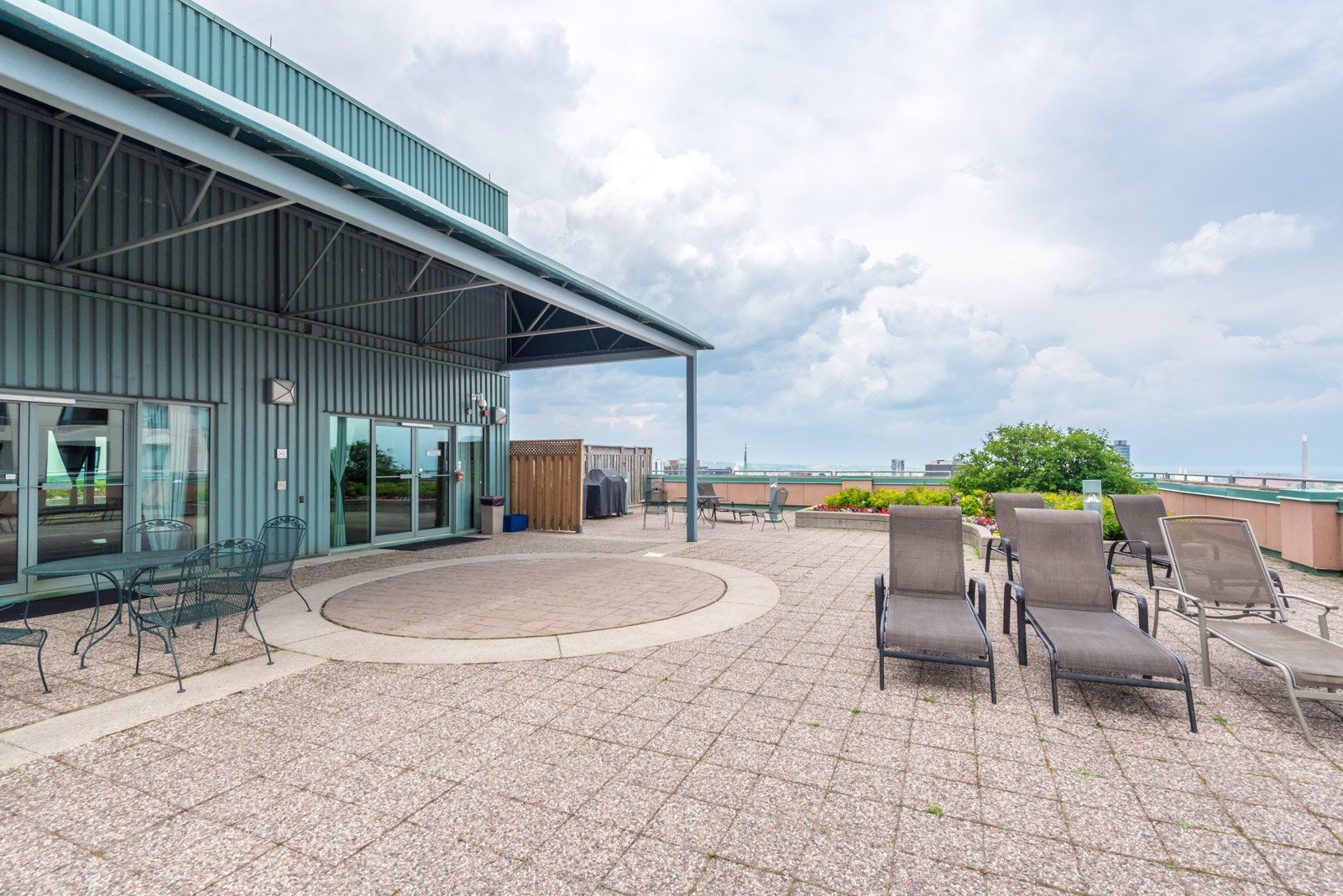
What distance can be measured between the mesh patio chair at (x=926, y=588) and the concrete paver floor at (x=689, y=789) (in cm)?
36

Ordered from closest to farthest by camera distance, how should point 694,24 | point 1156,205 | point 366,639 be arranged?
point 366,639
point 694,24
point 1156,205

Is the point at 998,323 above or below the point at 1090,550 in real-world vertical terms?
above

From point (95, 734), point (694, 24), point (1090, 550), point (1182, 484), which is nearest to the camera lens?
point (95, 734)

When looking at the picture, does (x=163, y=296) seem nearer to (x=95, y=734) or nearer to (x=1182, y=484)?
(x=95, y=734)

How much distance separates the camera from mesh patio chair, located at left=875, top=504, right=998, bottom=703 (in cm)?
385

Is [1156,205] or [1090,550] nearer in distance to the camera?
[1090,550]

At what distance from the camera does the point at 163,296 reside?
23.2 ft

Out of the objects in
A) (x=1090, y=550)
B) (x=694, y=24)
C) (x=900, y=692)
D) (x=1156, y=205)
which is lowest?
(x=900, y=692)

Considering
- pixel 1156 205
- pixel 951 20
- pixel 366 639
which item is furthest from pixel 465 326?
pixel 1156 205

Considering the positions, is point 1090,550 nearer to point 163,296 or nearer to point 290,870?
point 290,870

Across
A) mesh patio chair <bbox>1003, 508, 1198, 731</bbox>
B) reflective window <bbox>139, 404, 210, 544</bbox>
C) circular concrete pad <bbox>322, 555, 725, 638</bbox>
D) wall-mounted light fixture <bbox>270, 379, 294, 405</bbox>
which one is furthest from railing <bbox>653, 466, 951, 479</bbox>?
mesh patio chair <bbox>1003, 508, 1198, 731</bbox>

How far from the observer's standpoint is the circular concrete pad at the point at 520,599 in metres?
5.13

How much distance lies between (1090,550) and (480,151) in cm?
1333

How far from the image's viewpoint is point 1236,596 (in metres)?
4.19
